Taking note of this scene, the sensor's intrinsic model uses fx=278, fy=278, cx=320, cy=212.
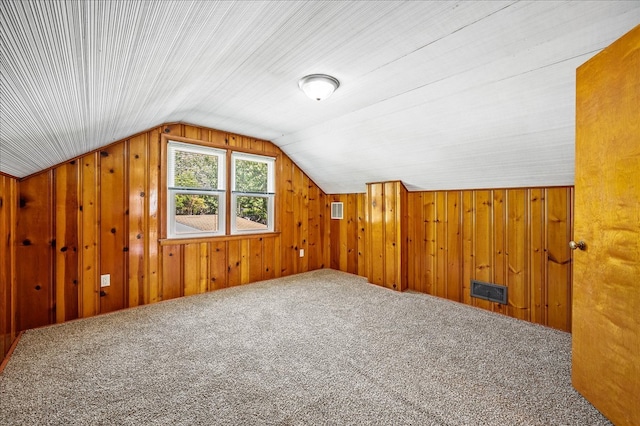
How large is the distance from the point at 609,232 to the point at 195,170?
11.5 ft

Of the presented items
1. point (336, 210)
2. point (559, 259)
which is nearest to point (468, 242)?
point (559, 259)

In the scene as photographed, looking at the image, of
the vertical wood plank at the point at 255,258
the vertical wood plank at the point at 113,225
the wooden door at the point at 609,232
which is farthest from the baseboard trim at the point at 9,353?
the wooden door at the point at 609,232

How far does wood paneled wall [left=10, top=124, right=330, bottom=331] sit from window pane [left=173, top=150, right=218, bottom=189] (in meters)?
0.20

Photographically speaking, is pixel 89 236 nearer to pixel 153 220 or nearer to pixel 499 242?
pixel 153 220

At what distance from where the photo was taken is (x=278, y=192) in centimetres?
398

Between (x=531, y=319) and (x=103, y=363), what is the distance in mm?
3434

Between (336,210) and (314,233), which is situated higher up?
(336,210)

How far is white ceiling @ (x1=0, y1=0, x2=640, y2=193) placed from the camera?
0.82 m

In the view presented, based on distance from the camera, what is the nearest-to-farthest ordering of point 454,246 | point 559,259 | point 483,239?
point 559,259 < point 483,239 < point 454,246

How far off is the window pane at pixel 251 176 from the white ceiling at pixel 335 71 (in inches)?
32.7

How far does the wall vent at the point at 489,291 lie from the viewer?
2.75 metres

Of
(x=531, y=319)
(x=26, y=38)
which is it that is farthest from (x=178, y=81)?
(x=531, y=319)

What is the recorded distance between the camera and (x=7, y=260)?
6.65ft

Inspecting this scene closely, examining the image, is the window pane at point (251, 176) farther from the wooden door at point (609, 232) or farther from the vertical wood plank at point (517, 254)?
the wooden door at point (609, 232)
